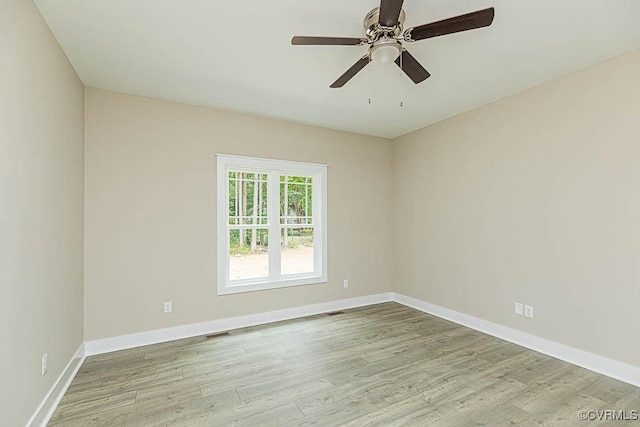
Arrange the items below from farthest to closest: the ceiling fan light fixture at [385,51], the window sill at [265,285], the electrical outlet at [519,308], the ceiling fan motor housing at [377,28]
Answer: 1. the window sill at [265,285]
2. the electrical outlet at [519,308]
3. the ceiling fan light fixture at [385,51]
4. the ceiling fan motor housing at [377,28]

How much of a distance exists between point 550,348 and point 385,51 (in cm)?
325

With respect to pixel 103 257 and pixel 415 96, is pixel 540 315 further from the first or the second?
pixel 103 257

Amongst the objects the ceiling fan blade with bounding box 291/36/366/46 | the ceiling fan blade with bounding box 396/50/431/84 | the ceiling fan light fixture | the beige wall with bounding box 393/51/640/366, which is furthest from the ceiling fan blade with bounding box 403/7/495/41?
the beige wall with bounding box 393/51/640/366

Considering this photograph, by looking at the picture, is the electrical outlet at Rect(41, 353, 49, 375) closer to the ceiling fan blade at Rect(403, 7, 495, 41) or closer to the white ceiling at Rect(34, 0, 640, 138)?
the white ceiling at Rect(34, 0, 640, 138)

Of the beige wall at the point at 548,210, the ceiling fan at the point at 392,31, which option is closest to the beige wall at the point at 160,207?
the beige wall at the point at 548,210

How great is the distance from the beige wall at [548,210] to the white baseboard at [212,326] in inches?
50.9

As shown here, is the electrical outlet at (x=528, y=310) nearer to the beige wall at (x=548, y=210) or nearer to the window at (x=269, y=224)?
the beige wall at (x=548, y=210)

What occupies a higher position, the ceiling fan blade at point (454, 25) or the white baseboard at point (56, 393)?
the ceiling fan blade at point (454, 25)

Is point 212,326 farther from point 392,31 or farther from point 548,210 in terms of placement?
point 548,210

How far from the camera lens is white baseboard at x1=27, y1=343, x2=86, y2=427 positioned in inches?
77.9

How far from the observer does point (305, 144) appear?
440 cm

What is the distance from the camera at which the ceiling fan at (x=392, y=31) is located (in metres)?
1.63

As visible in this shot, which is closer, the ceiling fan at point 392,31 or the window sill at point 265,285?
the ceiling fan at point 392,31

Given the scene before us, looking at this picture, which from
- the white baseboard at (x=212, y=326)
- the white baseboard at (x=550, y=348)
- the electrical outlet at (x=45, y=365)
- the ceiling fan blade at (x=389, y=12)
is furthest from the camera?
the white baseboard at (x=212, y=326)
